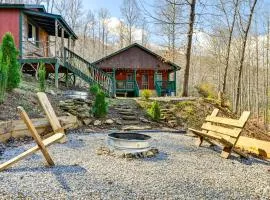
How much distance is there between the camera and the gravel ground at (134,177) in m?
3.97

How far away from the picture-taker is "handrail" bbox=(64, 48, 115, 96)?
17391 millimetres

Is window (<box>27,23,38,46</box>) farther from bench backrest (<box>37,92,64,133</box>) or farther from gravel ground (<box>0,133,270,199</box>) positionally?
gravel ground (<box>0,133,270,199</box>)

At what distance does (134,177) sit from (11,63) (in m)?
6.67

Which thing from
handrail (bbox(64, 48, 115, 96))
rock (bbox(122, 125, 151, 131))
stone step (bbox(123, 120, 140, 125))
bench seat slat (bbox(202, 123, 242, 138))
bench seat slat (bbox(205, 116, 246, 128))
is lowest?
rock (bbox(122, 125, 151, 131))

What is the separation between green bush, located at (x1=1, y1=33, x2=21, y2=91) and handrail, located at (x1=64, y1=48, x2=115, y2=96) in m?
6.95

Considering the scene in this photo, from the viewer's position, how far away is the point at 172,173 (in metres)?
5.00

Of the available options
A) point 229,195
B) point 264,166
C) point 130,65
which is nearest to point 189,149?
point 264,166

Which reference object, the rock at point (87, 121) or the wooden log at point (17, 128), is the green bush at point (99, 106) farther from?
the wooden log at point (17, 128)

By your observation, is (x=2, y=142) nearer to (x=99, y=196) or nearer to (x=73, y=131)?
(x=73, y=131)

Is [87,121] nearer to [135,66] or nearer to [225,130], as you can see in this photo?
[225,130]

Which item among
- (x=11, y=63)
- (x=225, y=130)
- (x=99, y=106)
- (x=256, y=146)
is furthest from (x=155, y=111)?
(x=225, y=130)

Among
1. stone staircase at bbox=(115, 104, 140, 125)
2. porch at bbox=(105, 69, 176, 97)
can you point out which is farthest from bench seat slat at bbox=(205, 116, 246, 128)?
porch at bbox=(105, 69, 176, 97)

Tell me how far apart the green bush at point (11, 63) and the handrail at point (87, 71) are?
6947 millimetres

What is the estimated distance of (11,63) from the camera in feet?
32.1
